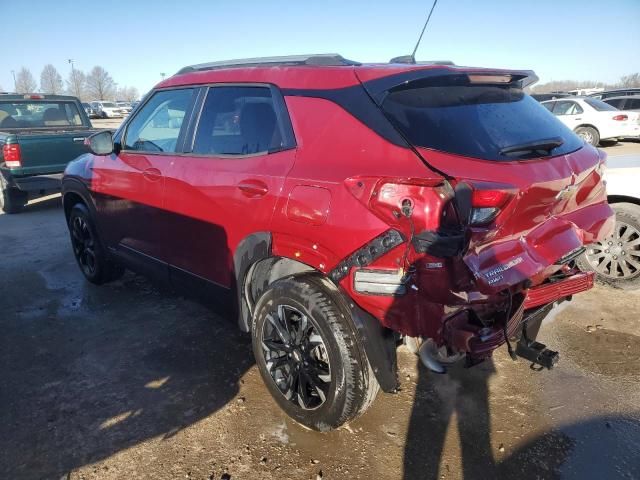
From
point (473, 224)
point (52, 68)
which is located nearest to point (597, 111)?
point (473, 224)

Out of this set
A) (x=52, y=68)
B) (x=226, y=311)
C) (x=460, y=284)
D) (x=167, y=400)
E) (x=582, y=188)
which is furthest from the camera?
(x=52, y=68)

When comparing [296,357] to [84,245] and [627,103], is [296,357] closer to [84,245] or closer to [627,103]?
[84,245]

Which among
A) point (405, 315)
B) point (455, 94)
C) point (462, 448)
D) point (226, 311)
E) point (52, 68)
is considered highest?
point (52, 68)

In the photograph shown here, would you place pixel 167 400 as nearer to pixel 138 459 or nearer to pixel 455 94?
pixel 138 459

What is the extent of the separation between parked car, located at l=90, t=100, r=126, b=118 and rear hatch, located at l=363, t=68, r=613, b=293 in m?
44.6

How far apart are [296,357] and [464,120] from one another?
59.6 inches

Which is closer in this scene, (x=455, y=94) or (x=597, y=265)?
(x=455, y=94)

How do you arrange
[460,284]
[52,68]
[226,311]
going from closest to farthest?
[460,284] → [226,311] → [52,68]

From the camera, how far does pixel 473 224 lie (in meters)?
1.97

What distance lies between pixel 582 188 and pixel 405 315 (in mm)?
1279

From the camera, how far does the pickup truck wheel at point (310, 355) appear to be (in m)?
2.32

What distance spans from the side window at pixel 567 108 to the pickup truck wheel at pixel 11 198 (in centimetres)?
1517

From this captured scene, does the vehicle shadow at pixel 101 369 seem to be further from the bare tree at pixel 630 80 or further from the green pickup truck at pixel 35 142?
the bare tree at pixel 630 80

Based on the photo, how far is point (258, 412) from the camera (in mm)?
2809
